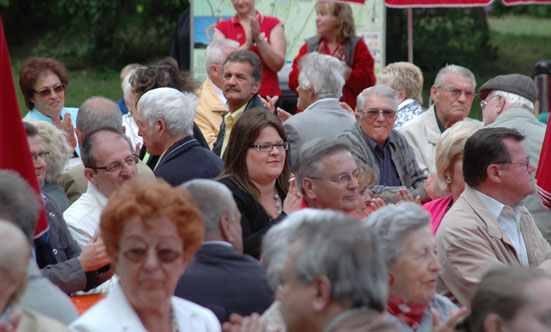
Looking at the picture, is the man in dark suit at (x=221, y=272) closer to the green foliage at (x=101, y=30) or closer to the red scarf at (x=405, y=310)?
the red scarf at (x=405, y=310)

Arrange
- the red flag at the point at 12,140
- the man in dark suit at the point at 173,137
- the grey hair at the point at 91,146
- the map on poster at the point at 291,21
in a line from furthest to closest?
the map on poster at the point at 291,21 < the man in dark suit at the point at 173,137 < the grey hair at the point at 91,146 < the red flag at the point at 12,140

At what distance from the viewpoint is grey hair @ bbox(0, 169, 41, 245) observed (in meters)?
3.17

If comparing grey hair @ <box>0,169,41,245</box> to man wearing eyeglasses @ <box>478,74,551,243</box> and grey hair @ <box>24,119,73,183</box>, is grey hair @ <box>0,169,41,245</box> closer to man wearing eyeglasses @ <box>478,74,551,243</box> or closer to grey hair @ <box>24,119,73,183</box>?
grey hair @ <box>24,119,73,183</box>

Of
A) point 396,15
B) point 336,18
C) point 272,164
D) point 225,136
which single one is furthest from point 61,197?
point 396,15

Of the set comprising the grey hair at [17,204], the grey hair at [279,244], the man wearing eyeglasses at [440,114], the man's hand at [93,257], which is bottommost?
the man wearing eyeglasses at [440,114]

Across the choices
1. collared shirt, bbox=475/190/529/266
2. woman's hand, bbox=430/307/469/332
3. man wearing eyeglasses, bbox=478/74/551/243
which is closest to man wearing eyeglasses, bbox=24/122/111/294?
woman's hand, bbox=430/307/469/332

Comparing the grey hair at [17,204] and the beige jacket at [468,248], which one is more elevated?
the grey hair at [17,204]

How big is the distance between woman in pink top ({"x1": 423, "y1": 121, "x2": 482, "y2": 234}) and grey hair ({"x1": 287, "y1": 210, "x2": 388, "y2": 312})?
7.98 ft

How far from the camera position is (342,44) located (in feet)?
28.1

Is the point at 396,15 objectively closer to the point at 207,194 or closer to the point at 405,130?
the point at 405,130

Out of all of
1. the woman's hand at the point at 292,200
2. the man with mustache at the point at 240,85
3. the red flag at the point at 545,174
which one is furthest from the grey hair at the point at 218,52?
the red flag at the point at 545,174

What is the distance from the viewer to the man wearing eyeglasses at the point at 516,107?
20.7 feet

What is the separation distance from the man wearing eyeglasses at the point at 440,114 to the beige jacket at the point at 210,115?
64.1 inches

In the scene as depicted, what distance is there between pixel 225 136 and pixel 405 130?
1538 millimetres
